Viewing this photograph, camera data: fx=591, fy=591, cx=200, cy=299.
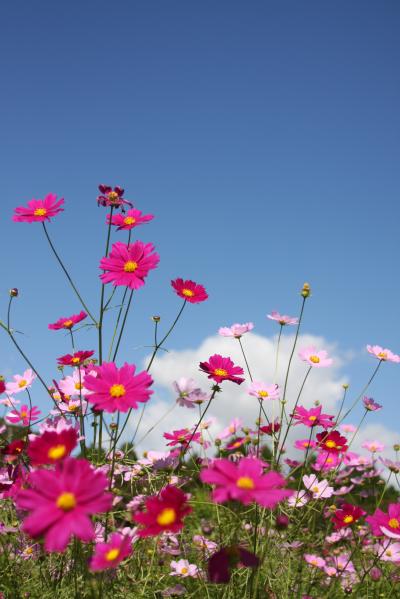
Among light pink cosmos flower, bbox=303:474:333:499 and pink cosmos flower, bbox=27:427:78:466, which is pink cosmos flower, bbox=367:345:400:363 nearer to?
light pink cosmos flower, bbox=303:474:333:499

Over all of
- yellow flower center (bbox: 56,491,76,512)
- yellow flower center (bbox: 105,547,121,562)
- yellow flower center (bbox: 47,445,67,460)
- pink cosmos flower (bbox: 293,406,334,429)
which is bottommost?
yellow flower center (bbox: 105,547,121,562)

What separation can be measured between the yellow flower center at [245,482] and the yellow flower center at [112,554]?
261 mm

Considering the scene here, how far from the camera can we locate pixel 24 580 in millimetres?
2029

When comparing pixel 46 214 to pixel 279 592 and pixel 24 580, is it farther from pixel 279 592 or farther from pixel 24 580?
pixel 279 592

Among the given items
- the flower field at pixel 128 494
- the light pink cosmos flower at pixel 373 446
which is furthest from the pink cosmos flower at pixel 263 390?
the light pink cosmos flower at pixel 373 446

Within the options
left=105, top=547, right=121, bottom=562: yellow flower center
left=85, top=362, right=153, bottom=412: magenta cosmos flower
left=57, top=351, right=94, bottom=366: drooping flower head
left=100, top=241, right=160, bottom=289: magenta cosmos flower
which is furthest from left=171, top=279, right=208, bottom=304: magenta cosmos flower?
left=105, top=547, right=121, bottom=562: yellow flower center

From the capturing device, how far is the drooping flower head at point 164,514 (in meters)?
1.13

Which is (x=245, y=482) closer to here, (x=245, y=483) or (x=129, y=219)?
(x=245, y=483)

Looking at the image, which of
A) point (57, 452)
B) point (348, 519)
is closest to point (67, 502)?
point (57, 452)

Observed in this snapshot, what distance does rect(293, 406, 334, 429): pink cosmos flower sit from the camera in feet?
6.51

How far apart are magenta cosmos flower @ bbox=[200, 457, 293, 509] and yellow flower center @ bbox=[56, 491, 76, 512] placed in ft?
0.70

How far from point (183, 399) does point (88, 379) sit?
70cm

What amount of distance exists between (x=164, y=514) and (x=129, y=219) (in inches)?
39.6

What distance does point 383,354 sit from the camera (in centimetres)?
215
